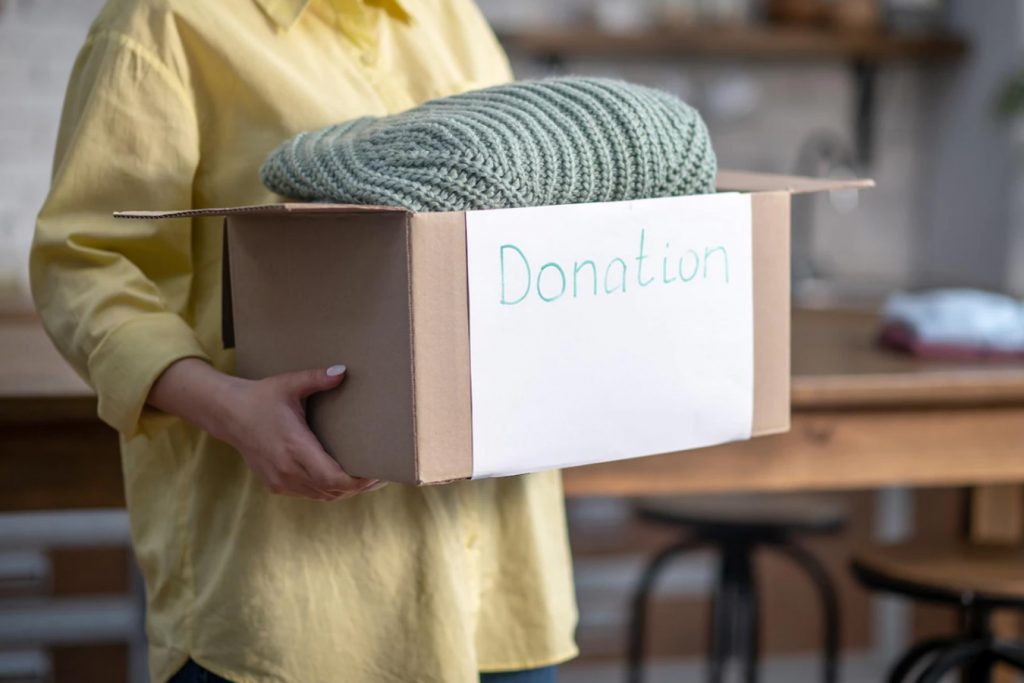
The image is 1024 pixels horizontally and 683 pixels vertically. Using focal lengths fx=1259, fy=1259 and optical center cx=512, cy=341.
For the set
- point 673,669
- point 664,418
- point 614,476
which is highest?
point 664,418

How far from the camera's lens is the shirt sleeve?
0.82 metres

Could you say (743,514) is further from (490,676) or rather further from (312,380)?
(312,380)

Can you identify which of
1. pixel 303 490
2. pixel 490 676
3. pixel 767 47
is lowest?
pixel 490 676

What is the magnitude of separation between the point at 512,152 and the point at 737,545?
4.72 feet

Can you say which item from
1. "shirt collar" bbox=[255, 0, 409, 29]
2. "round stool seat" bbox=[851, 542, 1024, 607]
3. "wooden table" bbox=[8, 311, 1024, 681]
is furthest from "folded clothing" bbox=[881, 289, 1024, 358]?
"shirt collar" bbox=[255, 0, 409, 29]

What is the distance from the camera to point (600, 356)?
769 mm

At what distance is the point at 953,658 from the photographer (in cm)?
147

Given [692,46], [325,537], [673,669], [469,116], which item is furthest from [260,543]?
[692,46]

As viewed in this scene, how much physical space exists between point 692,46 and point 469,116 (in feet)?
9.01

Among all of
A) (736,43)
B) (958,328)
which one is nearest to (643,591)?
(958,328)

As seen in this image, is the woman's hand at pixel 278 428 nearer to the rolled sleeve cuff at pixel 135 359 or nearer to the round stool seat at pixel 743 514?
the rolled sleeve cuff at pixel 135 359

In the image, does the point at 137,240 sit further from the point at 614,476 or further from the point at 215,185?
the point at 614,476

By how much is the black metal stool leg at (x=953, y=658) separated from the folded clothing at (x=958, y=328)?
0.35 meters

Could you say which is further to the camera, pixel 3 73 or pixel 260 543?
pixel 3 73
